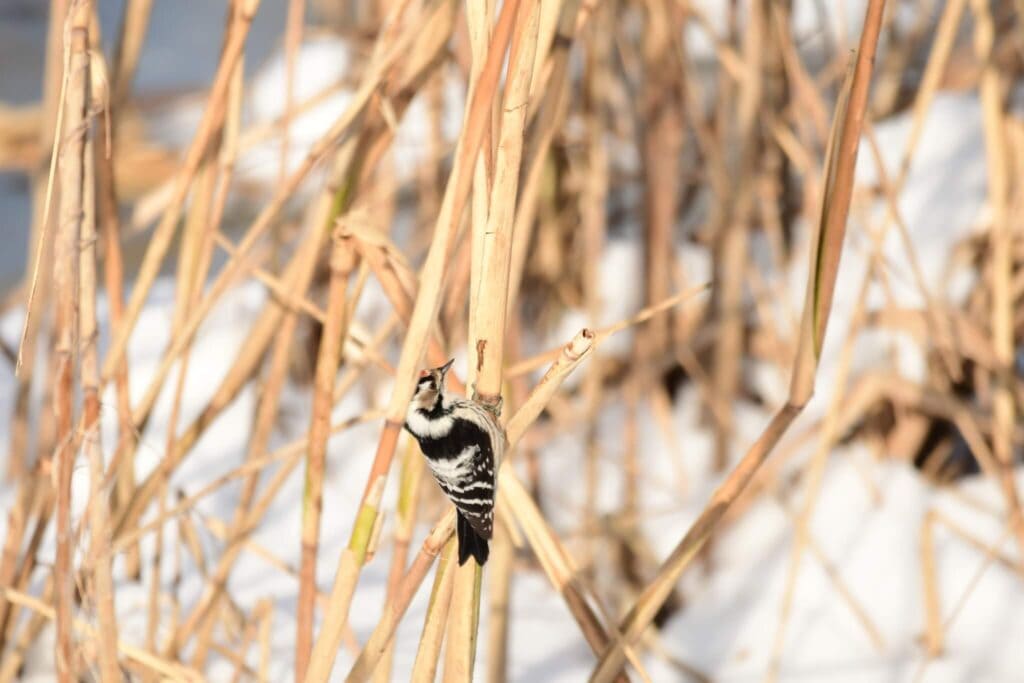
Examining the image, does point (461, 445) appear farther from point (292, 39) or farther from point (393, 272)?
point (292, 39)

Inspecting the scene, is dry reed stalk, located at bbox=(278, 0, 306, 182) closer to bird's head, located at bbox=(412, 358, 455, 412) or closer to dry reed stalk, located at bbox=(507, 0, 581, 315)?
dry reed stalk, located at bbox=(507, 0, 581, 315)

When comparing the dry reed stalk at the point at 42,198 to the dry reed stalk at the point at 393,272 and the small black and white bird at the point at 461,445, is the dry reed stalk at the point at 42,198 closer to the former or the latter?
the dry reed stalk at the point at 393,272

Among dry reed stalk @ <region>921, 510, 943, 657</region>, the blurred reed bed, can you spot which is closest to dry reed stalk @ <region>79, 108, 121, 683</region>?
the blurred reed bed

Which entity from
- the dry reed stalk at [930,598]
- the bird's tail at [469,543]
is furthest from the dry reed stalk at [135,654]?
the dry reed stalk at [930,598]

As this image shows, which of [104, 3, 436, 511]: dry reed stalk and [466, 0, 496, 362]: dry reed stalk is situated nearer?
[466, 0, 496, 362]: dry reed stalk

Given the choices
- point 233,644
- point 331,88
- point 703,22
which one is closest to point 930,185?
point 703,22

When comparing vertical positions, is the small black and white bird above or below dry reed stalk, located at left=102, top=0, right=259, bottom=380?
below

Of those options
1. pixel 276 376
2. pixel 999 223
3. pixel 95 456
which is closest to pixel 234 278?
pixel 276 376
